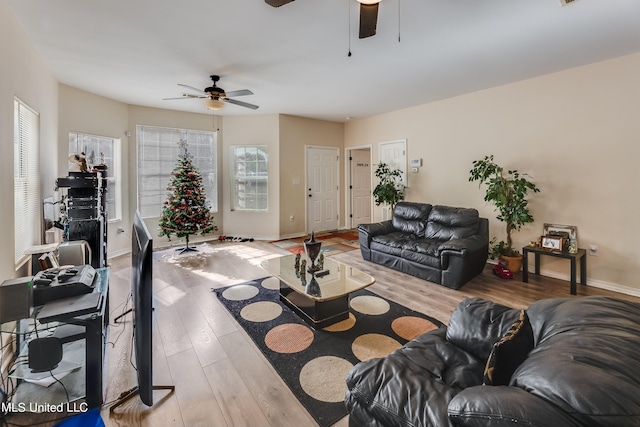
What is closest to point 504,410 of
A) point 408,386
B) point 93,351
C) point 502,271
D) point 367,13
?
point 408,386

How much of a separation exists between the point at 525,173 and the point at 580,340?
384 cm

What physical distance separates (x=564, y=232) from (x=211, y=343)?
4343mm

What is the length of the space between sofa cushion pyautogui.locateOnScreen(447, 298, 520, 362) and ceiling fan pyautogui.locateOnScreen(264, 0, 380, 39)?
1960mm

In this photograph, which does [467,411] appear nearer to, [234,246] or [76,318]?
[76,318]

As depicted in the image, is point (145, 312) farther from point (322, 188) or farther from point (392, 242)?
point (322, 188)

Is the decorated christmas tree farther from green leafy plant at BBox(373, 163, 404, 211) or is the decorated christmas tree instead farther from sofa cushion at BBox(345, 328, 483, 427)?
sofa cushion at BBox(345, 328, 483, 427)

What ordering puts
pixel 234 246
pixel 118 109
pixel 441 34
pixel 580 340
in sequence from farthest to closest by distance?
1. pixel 234 246
2. pixel 118 109
3. pixel 441 34
4. pixel 580 340

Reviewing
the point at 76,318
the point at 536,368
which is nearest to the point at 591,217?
the point at 536,368

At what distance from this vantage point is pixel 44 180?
3410 mm

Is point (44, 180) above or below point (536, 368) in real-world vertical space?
above

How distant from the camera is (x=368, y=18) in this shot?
1.91 meters

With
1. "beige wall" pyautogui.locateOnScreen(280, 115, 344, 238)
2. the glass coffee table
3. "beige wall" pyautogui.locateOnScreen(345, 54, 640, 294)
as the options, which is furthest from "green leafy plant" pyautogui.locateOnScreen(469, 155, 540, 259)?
"beige wall" pyautogui.locateOnScreen(280, 115, 344, 238)

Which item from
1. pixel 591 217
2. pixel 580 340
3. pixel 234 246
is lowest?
pixel 234 246

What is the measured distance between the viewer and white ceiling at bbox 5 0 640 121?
2.32m
